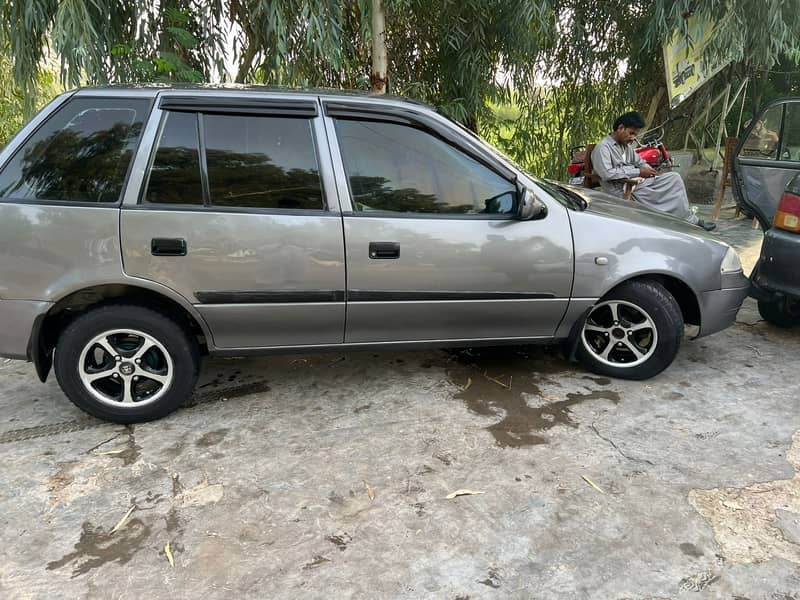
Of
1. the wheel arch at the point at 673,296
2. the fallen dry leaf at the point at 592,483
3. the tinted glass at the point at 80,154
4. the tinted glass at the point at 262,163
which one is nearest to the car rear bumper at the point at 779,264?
the wheel arch at the point at 673,296

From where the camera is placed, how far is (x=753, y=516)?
2510 mm

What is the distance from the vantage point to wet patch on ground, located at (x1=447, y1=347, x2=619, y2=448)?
125 inches

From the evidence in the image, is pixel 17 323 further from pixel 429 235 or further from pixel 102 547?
pixel 429 235

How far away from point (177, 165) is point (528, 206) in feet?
5.85

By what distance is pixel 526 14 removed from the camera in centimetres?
593

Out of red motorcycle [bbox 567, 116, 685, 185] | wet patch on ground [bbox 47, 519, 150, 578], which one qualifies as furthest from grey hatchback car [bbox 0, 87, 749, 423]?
red motorcycle [bbox 567, 116, 685, 185]

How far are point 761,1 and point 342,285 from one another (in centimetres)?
597

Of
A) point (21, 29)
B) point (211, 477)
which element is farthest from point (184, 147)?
point (21, 29)

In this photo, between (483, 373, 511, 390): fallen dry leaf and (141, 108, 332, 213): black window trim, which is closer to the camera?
(141, 108, 332, 213): black window trim

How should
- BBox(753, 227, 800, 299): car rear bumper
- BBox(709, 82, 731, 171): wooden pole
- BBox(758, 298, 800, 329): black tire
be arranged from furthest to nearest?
BBox(709, 82, 731, 171): wooden pole < BBox(758, 298, 800, 329): black tire < BBox(753, 227, 800, 299): car rear bumper

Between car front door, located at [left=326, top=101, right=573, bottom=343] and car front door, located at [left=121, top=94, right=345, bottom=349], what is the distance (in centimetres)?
15

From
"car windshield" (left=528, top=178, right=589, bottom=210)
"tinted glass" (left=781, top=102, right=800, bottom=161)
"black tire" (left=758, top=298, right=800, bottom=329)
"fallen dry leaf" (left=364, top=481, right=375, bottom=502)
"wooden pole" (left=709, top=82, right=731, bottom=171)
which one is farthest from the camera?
"wooden pole" (left=709, top=82, right=731, bottom=171)

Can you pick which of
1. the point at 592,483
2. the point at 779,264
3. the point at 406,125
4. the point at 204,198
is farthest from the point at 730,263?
the point at 204,198

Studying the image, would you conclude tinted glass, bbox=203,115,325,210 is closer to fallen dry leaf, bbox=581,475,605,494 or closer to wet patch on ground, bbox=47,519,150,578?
wet patch on ground, bbox=47,519,150,578
